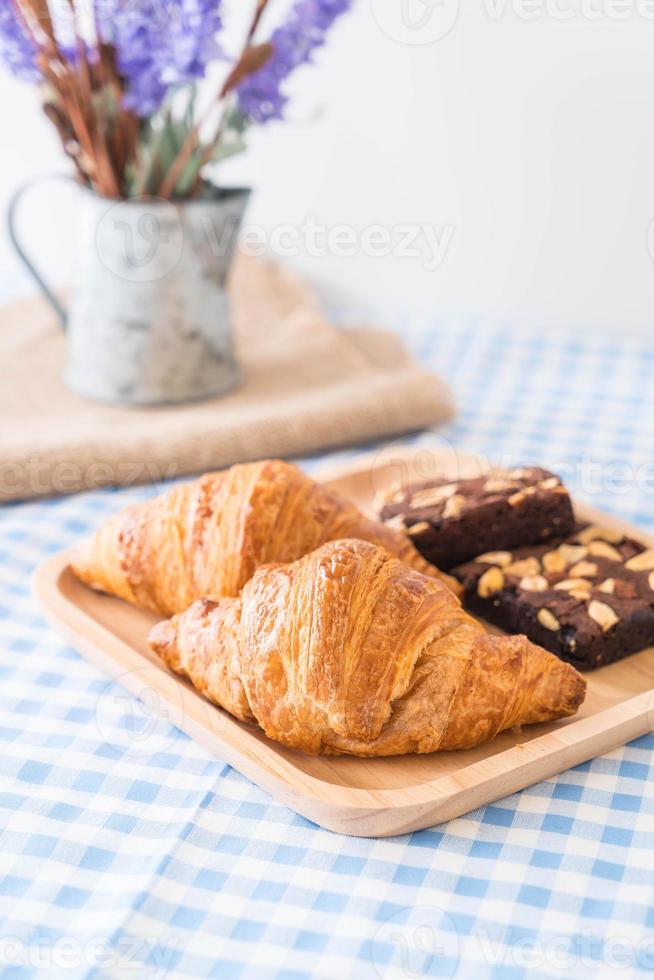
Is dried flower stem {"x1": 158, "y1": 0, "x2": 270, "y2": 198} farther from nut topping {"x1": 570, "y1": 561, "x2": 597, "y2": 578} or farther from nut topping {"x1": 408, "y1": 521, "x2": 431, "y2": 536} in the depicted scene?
nut topping {"x1": 570, "y1": 561, "x2": 597, "y2": 578}

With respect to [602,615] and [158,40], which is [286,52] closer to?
[158,40]

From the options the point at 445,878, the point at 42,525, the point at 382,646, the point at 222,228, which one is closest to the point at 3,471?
the point at 42,525

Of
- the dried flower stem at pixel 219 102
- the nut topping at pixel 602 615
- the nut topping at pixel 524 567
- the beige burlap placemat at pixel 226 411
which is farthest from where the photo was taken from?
the beige burlap placemat at pixel 226 411

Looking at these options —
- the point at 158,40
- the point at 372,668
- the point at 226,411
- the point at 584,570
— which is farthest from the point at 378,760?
the point at 158,40

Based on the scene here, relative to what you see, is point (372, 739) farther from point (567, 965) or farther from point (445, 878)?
point (567, 965)

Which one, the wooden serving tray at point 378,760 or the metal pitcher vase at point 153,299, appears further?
the metal pitcher vase at point 153,299

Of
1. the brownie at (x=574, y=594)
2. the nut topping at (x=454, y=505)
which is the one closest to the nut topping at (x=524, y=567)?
the brownie at (x=574, y=594)

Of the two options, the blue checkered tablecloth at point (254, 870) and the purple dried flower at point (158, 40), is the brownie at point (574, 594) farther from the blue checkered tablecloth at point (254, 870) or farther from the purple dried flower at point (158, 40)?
the purple dried flower at point (158, 40)
